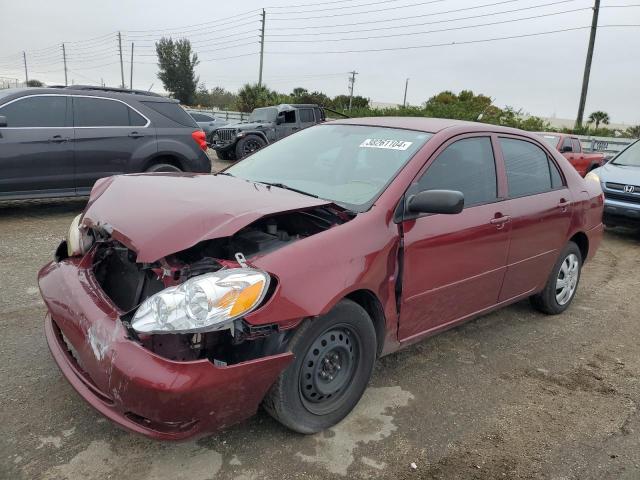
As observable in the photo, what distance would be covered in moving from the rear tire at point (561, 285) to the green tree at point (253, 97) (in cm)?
3665

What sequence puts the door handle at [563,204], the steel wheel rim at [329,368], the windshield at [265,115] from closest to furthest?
the steel wheel rim at [329,368]
the door handle at [563,204]
the windshield at [265,115]

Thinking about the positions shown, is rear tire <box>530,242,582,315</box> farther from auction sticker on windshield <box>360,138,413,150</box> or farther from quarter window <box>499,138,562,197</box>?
auction sticker on windshield <box>360,138,413,150</box>

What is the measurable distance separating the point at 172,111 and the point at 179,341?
636cm

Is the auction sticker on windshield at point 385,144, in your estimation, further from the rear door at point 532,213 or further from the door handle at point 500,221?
the rear door at point 532,213

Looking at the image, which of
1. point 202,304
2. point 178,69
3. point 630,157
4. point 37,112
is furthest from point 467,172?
point 178,69

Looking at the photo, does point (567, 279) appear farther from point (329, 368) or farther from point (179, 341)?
point (179, 341)

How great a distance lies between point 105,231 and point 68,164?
16.1 ft

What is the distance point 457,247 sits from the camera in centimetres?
329

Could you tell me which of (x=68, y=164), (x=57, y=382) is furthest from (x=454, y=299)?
(x=68, y=164)

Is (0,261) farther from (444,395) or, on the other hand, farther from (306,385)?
(444,395)

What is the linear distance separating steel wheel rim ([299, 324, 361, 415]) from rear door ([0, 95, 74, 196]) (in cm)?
567

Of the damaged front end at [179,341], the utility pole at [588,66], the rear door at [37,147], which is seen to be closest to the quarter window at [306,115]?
the rear door at [37,147]

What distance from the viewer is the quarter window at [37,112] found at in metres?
6.63

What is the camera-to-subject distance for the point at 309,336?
2471 mm
